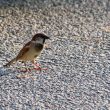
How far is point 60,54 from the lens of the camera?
6488mm

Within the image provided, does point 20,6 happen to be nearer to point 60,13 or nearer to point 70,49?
point 60,13

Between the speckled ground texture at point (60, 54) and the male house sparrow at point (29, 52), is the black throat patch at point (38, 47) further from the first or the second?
the speckled ground texture at point (60, 54)

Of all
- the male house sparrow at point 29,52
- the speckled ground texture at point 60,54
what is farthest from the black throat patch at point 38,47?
the speckled ground texture at point 60,54

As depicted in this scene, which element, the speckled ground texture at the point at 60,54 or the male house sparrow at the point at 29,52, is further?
the male house sparrow at the point at 29,52

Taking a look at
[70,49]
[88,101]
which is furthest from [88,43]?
[88,101]

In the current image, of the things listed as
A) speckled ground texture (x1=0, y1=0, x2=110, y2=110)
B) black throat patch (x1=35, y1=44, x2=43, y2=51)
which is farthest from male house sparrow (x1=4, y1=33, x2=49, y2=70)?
speckled ground texture (x1=0, y1=0, x2=110, y2=110)

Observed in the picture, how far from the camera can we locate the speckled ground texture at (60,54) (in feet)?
17.5

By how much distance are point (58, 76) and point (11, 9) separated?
2.66 meters

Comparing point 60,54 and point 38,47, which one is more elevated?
point 38,47

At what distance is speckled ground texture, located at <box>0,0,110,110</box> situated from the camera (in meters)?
5.32

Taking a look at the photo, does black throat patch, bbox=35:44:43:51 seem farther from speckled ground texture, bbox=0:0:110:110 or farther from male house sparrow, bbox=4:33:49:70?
speckled ground texture, bbox=0:0:110:110

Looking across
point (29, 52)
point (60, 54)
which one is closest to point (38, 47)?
point (29, 52)

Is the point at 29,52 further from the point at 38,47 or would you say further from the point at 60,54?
the point at 60,54

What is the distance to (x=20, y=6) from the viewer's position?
833 centimetres
